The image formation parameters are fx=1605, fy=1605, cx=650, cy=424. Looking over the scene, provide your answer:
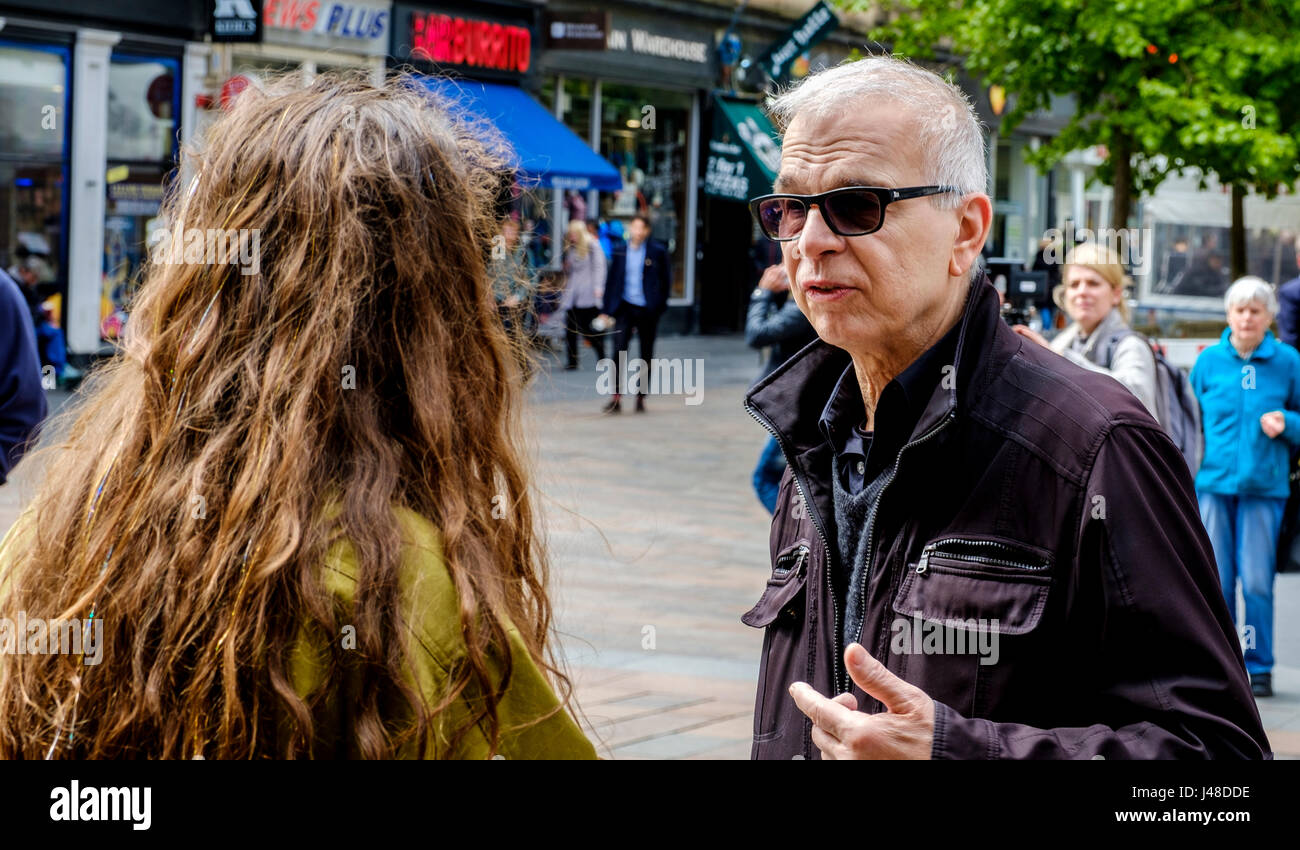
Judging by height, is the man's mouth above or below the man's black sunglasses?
below

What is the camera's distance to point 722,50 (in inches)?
928

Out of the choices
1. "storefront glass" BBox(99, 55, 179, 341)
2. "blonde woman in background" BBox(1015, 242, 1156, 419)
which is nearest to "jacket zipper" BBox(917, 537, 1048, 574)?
"blonde woman in background" BBox(1015, 242, 1156, 419)

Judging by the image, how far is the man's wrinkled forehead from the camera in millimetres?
2279

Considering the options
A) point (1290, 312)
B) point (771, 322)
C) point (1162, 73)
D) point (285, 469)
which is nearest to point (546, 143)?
point (1162, 73)

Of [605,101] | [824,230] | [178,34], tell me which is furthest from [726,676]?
[605,101]

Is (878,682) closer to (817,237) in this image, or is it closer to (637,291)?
(817,237)

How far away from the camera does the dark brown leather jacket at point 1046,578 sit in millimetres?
1924

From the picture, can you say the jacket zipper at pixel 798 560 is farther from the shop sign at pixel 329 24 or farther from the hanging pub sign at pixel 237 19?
A: the shop sign at pixel 329 24

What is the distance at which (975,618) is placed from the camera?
2.04 m

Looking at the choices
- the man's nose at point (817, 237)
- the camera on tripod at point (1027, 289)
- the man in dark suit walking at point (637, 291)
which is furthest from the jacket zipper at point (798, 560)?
the man in dark suit walking at point (637, 291)

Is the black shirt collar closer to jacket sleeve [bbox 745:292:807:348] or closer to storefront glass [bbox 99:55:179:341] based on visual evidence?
jacket sleeve [bbox 745:292:807:348]

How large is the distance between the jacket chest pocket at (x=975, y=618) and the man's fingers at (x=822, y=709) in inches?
6.2
